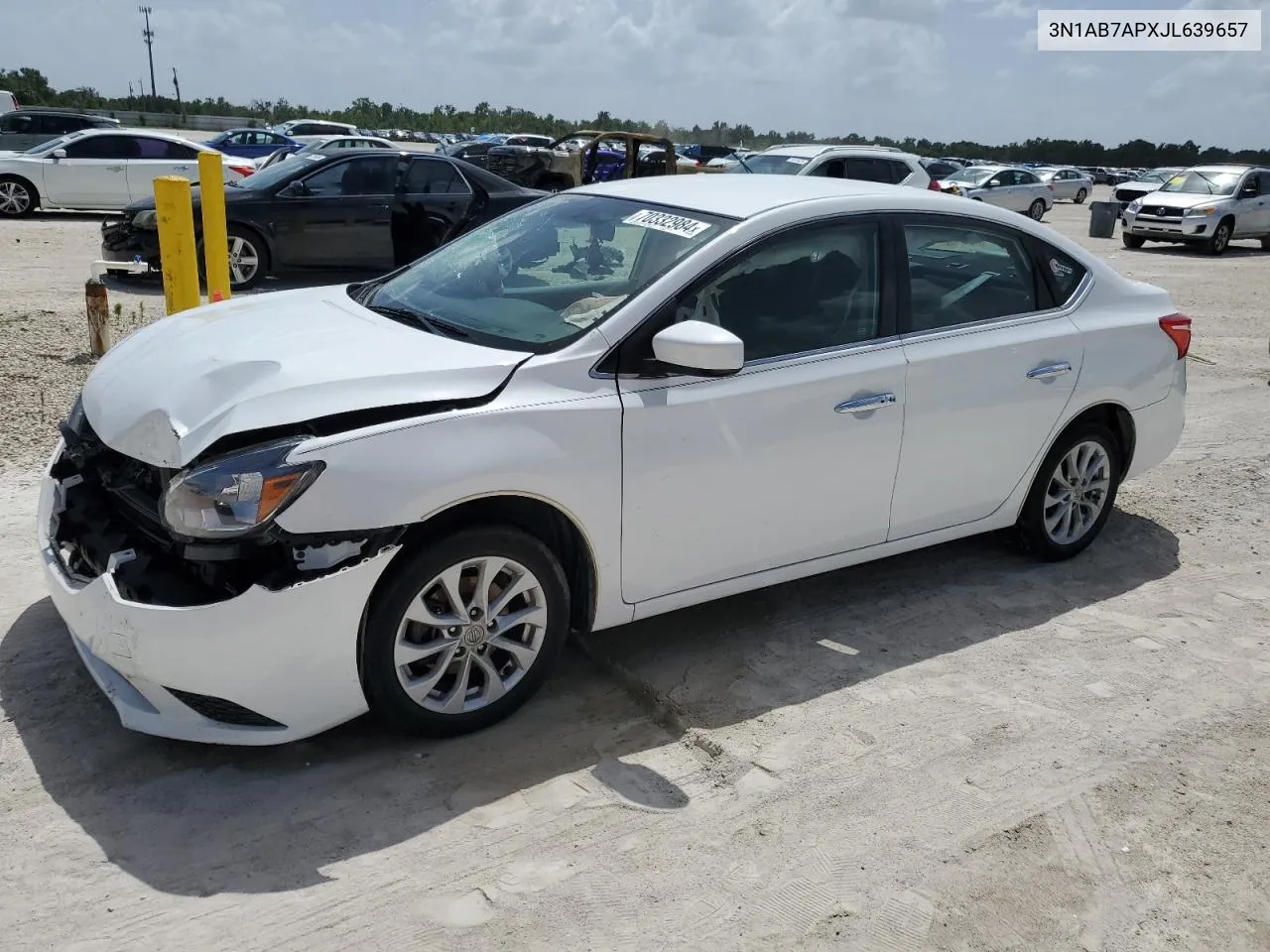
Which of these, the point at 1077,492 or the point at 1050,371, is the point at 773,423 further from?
the point at 1077,492

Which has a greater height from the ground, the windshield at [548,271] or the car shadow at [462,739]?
the windshield at [548,271]

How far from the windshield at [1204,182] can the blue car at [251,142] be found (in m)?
21.0

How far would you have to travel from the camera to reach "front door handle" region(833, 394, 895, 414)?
13.7ft

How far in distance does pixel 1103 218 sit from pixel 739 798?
24.2 metres

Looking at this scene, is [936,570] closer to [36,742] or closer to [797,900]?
[797,900]

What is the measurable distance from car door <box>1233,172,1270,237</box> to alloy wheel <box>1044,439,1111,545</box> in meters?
20.2

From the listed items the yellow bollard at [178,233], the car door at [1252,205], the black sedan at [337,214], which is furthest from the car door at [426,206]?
the car door at [1252,205]

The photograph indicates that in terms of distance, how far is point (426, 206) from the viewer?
41.0ft

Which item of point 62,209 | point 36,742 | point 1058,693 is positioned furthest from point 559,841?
point 62,209

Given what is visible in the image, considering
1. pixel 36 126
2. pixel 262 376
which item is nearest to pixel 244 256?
pixel 262 376

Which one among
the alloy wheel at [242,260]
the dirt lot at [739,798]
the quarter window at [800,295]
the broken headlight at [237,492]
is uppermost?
the quarter window at [800,295]

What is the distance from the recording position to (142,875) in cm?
294

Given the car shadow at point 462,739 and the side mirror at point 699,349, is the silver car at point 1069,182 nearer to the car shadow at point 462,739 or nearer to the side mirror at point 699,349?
the car shadow at point 462,739

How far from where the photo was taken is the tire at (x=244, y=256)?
1167 centimetres
